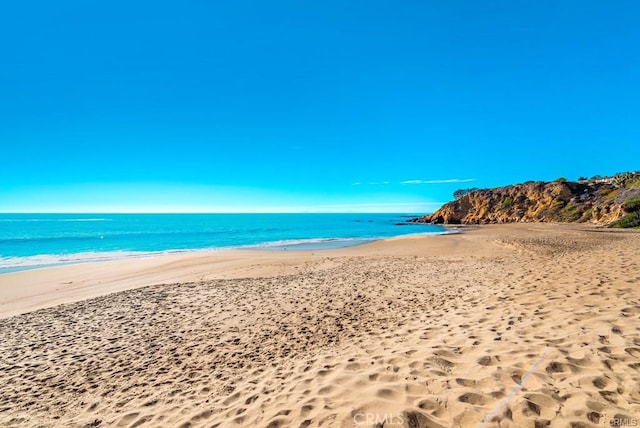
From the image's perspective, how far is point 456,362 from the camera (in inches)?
205

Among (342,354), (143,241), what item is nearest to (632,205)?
(342,354)

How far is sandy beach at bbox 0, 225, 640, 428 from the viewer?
161 inches

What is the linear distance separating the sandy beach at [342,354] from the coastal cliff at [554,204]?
40444 mm

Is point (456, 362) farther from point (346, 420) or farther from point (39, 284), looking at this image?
point (39, 284)

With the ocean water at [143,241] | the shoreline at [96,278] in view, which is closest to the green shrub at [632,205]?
the ocean water at [143,241]

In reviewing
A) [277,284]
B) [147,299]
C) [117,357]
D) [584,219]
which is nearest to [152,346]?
[117,357]

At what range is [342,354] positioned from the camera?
6266 millimetres

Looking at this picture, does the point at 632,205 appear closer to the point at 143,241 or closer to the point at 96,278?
the point at 96,278

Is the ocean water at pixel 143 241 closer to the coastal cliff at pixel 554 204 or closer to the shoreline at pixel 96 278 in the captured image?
the shoreline at pixel 96 278

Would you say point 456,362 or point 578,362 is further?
point 456,362

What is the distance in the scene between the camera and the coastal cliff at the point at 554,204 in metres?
43.6

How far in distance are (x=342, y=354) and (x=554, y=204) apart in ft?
227

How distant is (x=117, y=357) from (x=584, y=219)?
202ft

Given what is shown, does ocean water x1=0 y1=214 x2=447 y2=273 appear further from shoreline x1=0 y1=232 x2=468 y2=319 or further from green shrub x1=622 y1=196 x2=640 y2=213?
green shrub x1=622 y1=196 x2=640 y2=213
